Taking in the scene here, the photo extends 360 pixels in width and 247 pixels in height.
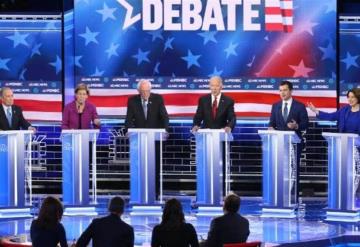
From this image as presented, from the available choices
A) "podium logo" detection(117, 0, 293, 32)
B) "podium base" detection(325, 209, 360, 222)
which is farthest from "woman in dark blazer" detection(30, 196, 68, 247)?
"podium logo" detection(117, 0, 293, 32)

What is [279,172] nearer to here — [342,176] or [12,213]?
[342,176]

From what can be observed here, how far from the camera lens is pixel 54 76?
49.6ft

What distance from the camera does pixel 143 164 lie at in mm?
12602

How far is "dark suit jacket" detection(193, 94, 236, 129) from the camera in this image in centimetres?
1301

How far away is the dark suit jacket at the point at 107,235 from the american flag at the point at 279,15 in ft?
22.6

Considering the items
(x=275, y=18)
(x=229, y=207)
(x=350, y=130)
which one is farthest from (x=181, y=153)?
(x=229, y=207)

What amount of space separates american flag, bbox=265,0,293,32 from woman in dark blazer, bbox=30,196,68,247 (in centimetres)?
695

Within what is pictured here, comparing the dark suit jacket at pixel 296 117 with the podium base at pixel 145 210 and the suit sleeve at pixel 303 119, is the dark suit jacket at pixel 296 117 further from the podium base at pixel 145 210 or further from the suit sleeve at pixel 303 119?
the podium base at pixel 145 210

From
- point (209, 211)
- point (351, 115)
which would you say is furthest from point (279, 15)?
point (209, 211)

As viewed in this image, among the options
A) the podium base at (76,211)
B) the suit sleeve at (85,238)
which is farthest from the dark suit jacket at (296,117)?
the suit sleeve at (85,238)

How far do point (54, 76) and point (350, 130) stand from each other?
442 cm

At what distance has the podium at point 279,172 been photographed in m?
12.4

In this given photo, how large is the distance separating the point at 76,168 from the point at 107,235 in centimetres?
449

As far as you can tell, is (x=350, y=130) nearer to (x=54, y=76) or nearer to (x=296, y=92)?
(x=296, y=92)
